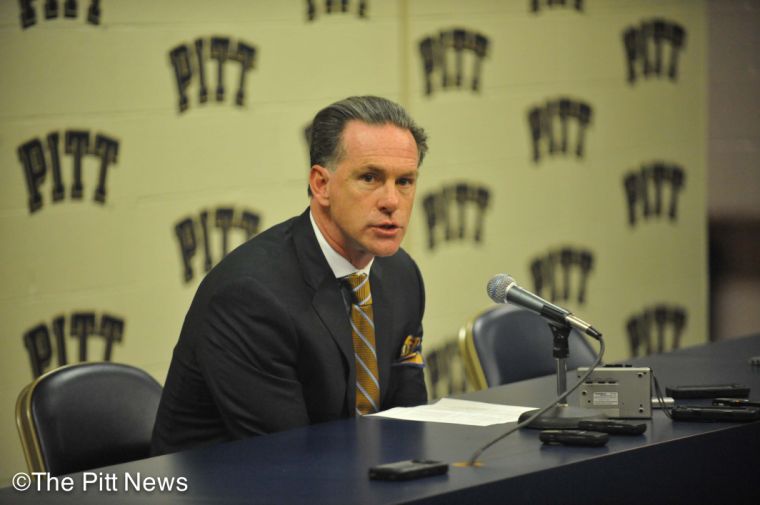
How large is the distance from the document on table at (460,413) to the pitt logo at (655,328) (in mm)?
3387

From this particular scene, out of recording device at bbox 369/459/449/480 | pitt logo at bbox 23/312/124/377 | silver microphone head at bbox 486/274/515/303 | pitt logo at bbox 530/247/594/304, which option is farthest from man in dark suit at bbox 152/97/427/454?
pitt logo at bbox 530/247/594/304

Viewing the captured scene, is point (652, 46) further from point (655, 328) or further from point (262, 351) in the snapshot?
point (262, 351)

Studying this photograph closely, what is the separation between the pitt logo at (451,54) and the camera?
5277 millimetres

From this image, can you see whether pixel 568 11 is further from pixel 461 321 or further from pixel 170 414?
pixel 170 414

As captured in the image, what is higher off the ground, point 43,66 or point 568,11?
point 568,11

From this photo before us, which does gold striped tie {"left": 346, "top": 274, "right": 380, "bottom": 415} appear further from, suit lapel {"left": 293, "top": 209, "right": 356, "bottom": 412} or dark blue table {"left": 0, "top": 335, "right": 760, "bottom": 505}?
dark blue table {"left": 0, "top": 335, "right": 760, "bottom": 505}

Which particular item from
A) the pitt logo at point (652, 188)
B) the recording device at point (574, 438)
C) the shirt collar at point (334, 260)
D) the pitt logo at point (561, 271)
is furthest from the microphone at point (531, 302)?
the pitt logo at point (652, 188)

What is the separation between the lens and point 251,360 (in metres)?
2.83

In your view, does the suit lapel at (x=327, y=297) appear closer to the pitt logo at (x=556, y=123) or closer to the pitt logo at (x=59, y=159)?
the pitt logo at (x=59, y=159)

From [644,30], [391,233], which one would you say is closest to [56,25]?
[391,233]

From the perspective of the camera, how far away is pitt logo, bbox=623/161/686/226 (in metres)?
6.23

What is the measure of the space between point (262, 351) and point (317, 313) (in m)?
0.18

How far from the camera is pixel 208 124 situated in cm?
460

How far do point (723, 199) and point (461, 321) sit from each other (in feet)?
7.31
